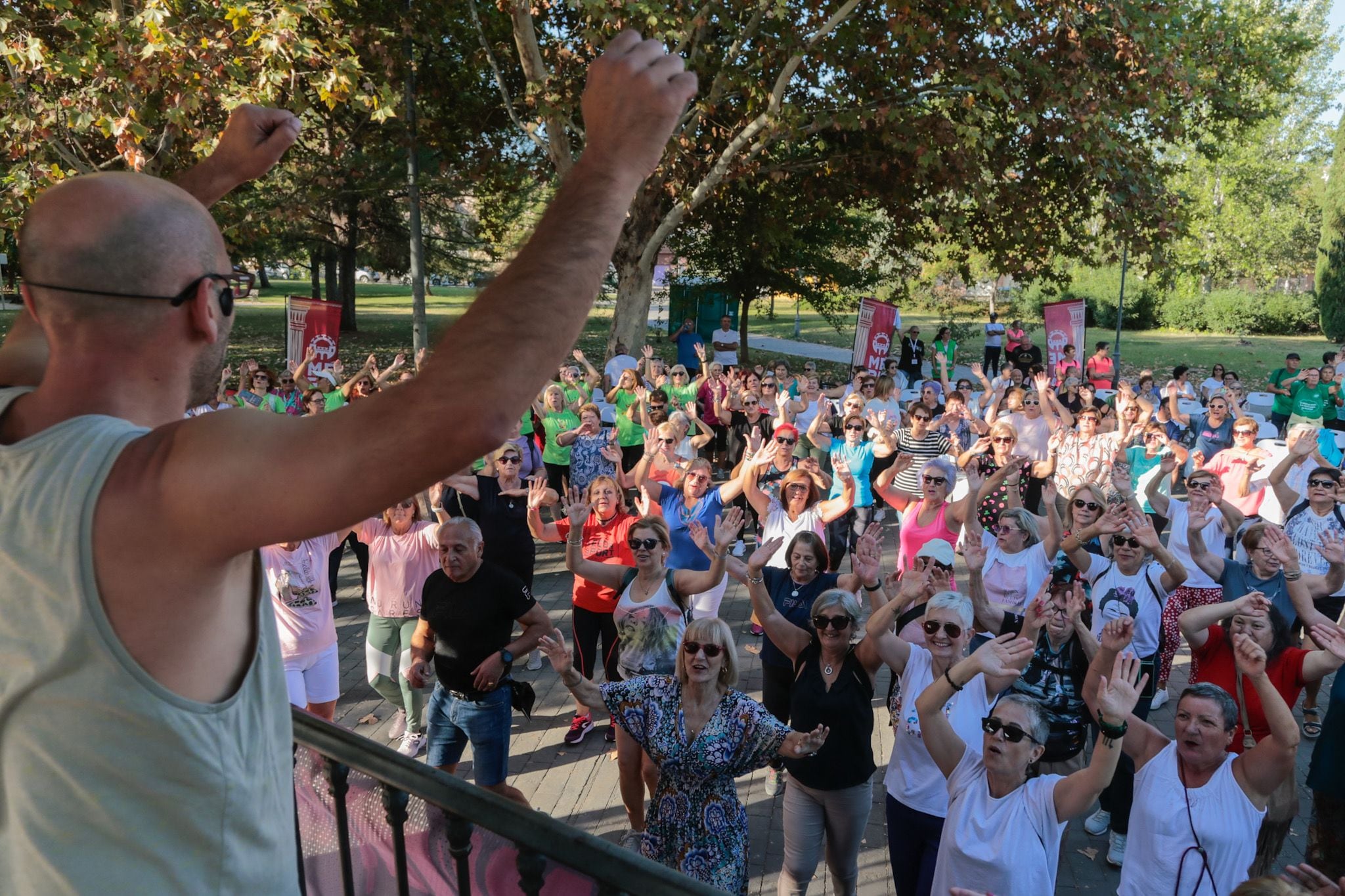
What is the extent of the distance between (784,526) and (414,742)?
3121 millimetres

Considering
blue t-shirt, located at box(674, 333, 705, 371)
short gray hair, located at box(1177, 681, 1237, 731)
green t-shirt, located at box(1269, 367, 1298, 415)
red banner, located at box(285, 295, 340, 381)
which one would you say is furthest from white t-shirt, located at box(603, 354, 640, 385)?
short gray hair, located at box(1177, 681, 1237, 731)

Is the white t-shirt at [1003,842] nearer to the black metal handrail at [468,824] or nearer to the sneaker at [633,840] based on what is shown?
the sneaker at [633,840]

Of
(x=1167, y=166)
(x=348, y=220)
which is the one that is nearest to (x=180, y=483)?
(x=1167, y=166)

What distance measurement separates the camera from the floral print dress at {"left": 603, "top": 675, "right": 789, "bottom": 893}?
14.4 ft

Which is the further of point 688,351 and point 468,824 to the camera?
point 688,351

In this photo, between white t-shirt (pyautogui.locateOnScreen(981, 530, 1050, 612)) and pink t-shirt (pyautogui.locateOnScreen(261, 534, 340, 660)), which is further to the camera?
white t-shirt (pyautogui.locateOnScreen(981, 530, 1050, 612))

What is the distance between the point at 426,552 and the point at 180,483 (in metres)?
5.73

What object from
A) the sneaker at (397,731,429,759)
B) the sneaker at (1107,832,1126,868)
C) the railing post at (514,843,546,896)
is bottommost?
the sneaker at (1107,832,1126,868)

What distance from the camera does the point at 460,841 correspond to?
1681mm

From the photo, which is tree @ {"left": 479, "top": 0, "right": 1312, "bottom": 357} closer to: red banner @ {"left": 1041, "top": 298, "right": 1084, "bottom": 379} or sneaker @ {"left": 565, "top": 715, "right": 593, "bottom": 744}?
red banner @ {"left": 1041, "top": 298, "right": 1084, "bottom": 379}

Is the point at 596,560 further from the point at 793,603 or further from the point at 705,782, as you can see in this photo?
the point at 705,782

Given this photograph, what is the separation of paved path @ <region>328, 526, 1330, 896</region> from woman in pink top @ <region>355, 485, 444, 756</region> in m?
0.46

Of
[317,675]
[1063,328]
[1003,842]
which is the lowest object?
[317,675]

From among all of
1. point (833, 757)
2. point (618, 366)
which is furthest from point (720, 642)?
point (618, 366)
